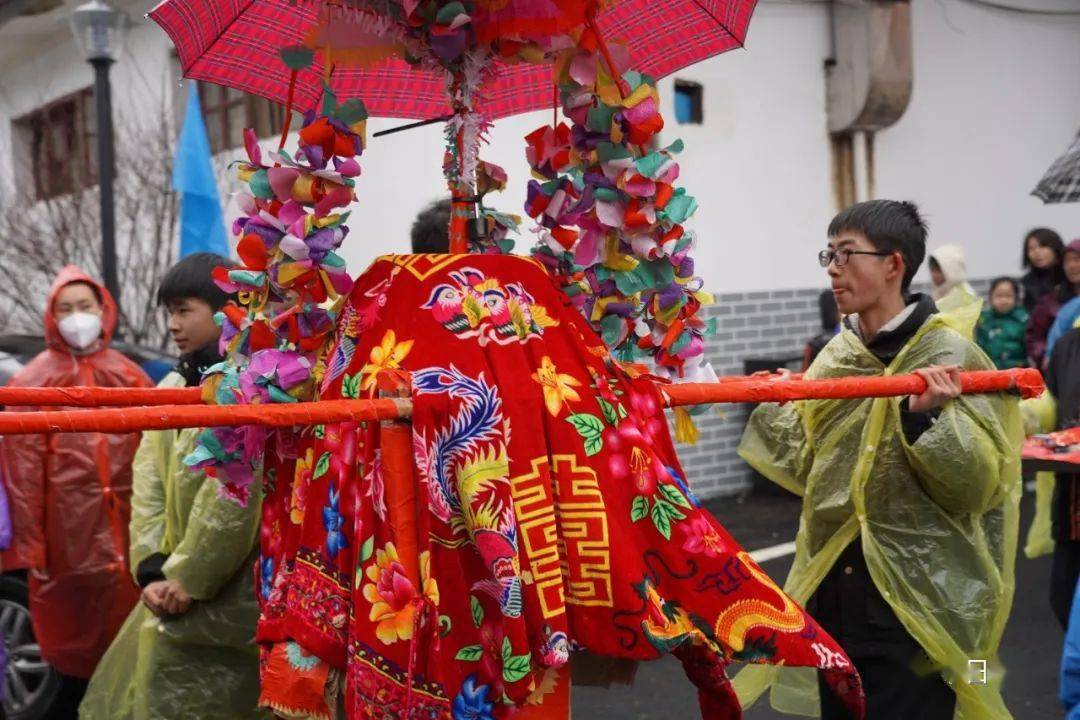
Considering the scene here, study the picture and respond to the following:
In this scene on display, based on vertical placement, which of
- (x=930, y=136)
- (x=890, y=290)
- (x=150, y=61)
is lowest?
(x=890, y=290)

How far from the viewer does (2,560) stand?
4.88m

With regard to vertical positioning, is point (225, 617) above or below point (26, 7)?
below

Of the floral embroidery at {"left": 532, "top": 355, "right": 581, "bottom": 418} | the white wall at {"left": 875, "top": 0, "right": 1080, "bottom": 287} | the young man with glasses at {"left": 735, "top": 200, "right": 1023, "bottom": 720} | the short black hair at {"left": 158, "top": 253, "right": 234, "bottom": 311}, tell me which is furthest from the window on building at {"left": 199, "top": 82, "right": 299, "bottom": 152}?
the floral embroidery at {"left": 532, "top": 355, "right": 581, "bottom": 418}

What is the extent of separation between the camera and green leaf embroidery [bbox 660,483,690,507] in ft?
8.07

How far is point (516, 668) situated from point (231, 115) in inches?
361

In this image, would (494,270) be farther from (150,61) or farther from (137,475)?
(150,61)

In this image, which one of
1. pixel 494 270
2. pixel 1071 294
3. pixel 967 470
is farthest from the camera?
pixel 1071 294

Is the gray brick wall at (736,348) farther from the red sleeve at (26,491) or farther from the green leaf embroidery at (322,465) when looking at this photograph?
the green leaf embroidery at (322,465)

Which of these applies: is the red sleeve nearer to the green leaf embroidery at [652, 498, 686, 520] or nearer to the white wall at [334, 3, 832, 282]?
the green leaf embroidery at [652, 498, 686, 520]

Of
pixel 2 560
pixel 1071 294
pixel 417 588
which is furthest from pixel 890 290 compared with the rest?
pixel 1071 294

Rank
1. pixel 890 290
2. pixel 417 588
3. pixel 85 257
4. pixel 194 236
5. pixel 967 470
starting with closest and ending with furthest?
pixel 417 588
pixel 967 470
pixel 890 290
pixel 194 236
pixel 85 257

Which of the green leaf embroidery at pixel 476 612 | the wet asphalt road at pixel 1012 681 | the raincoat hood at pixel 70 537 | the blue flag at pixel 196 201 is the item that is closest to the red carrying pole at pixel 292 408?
the green leaf embroidery at pixel 476 612

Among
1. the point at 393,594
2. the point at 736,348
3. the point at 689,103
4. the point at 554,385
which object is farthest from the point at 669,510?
the point at 736,348

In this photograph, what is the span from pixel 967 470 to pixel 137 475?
98.6 inches
